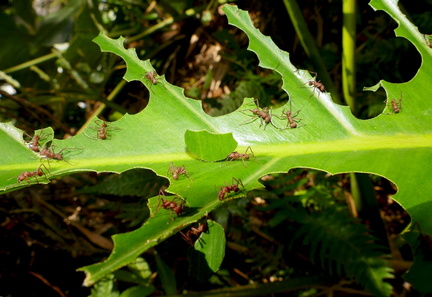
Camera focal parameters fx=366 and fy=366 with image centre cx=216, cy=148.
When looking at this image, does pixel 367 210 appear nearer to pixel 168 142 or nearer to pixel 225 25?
pixel 168 142

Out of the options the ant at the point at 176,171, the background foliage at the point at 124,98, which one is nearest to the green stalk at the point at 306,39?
the background foliage at the point at 124,98

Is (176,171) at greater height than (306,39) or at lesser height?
lesser

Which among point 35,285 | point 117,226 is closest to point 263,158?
point 117,226

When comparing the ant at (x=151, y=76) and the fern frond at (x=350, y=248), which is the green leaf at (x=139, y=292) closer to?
the fern frond at (x=350, y=248)

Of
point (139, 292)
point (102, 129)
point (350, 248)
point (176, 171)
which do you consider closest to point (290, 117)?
point (176, 171)

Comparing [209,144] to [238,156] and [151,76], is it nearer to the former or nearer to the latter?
[238,156]

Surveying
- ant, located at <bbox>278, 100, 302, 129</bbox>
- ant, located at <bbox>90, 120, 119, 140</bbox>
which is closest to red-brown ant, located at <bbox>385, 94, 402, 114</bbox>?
ant, located at <bbox>278, 100, 302, 129</bbox>
